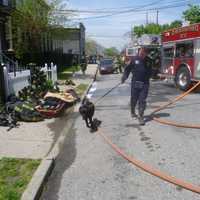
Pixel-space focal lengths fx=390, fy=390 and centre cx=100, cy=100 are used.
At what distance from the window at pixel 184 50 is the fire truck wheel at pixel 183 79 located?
23.6 inches

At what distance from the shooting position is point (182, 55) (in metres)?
16.5

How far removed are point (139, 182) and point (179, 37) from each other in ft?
40.8

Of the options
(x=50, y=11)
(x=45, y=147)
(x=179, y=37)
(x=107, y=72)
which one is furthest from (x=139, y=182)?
(x=107, y=72)

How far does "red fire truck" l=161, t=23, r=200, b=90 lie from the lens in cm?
1516

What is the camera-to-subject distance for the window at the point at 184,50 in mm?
15562

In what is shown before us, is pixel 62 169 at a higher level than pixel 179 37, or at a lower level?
lower

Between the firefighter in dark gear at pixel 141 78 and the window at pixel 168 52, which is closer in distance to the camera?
the firefighter in dark gear at pixel 141 78

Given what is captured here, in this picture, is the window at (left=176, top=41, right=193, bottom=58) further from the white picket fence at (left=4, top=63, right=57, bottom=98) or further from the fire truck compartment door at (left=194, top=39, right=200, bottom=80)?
the white picket fence at (left=4, top=63, right=57, bottom=98)

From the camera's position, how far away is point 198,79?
15.1 meters

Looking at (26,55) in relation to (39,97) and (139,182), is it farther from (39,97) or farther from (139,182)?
(139,182)

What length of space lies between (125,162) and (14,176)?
1.73 meters

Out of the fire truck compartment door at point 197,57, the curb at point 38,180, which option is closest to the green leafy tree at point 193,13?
the fire truck compartment door at point 197,57

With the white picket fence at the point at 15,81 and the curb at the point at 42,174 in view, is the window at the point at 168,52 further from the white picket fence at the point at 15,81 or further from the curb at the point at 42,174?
the curb at the point at 42,174

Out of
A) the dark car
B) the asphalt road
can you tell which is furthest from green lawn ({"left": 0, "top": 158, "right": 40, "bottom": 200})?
the dark car
